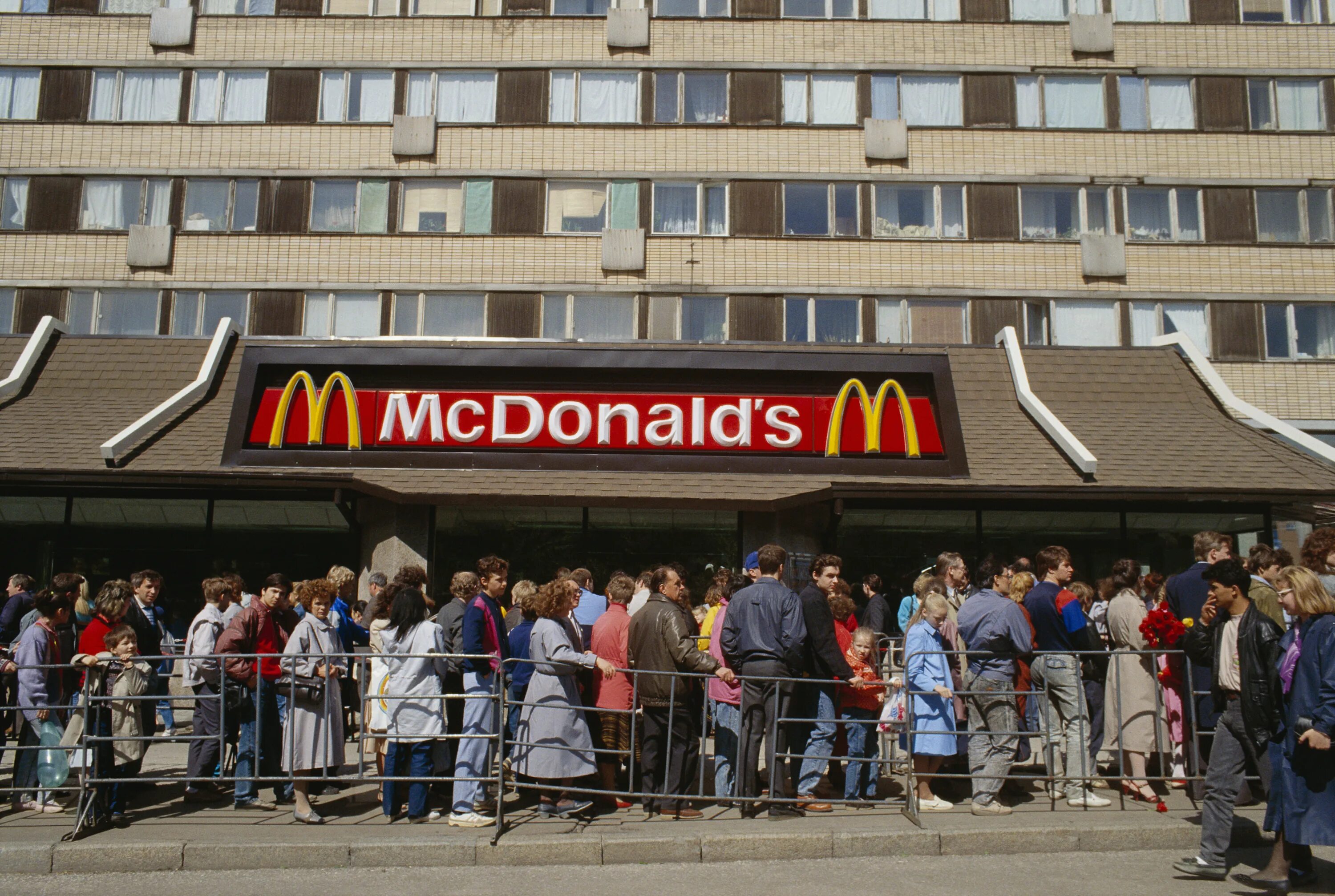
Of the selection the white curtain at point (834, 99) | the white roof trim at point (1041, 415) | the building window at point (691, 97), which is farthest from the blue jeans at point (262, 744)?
the white curtain at point (834, 99)

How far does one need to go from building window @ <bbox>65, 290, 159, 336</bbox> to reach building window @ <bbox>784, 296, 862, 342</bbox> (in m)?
14.2

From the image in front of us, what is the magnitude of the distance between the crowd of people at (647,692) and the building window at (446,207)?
1595 cm

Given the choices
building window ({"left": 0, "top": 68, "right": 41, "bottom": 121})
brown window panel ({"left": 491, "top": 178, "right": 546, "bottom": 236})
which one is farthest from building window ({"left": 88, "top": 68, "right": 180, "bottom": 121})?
brown window panel ({"left": 491, "top": 178, "right": 546, "bottom": 236})

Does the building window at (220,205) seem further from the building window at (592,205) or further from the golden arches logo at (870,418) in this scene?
the golden arches logo at (870,418)

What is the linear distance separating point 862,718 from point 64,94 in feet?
80.5

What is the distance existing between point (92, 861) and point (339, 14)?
871 inches

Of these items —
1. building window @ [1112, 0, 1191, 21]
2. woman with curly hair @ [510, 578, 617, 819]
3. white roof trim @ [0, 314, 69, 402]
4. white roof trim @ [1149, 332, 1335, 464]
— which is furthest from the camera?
building window @ [1112, 0, 1191, 21]

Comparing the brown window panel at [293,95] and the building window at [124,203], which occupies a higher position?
the brown window panel at [293,95]

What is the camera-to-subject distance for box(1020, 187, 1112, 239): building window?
24.4 m

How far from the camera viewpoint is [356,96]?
2478 centimetres

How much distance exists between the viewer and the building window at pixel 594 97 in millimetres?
24531

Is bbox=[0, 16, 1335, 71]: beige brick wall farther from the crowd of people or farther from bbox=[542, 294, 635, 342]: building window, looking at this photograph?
the crowd of people

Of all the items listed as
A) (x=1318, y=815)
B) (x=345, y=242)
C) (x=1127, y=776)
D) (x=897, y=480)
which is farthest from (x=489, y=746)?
(x=345, y=242)

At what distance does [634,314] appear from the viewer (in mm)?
23859
